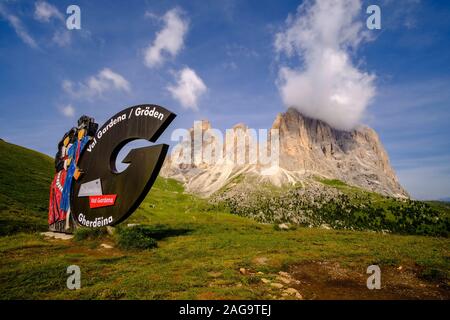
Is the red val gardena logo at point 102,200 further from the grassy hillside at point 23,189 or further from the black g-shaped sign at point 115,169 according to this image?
the grassy hillside at point 23,189

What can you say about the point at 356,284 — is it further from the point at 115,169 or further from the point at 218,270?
the point at 115,169

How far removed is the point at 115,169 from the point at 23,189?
3420cm

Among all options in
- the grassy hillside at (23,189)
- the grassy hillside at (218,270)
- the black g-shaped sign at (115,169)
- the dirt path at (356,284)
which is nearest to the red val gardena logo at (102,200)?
the black g-shaped sign at (115,169)

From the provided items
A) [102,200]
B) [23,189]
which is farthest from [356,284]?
[23,189]

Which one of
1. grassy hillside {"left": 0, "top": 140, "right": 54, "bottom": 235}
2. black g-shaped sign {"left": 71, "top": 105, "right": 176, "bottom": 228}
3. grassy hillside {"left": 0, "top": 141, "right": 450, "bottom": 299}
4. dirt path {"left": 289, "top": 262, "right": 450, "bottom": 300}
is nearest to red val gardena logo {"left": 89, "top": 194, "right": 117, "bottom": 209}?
black g-shaped sign {"left": 71, "top": 105, "right": 176, "bottom": 228}

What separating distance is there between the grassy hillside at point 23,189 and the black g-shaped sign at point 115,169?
383 inches

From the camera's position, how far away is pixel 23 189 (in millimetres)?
44094

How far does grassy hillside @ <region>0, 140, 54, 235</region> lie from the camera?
1105 inches

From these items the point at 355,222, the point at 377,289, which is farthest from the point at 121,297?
the point at 355,222

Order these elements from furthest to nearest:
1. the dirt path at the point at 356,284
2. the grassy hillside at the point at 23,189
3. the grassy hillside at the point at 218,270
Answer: the grassy hillside at the point at 23,189
the grassy hillside at the point at 218,270
the dirt path at the point at 356,284

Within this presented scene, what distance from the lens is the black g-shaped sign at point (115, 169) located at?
16578mm

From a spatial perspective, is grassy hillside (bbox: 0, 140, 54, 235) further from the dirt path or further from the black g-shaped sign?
the dirt path

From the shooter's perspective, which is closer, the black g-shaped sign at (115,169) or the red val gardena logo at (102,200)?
the black g-shaped sign at (115,169)

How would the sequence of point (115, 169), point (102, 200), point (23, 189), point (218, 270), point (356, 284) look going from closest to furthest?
point (356, 284) < point (218, 270) < point (102, 200) < point (115, 169) < point (23, 189)
